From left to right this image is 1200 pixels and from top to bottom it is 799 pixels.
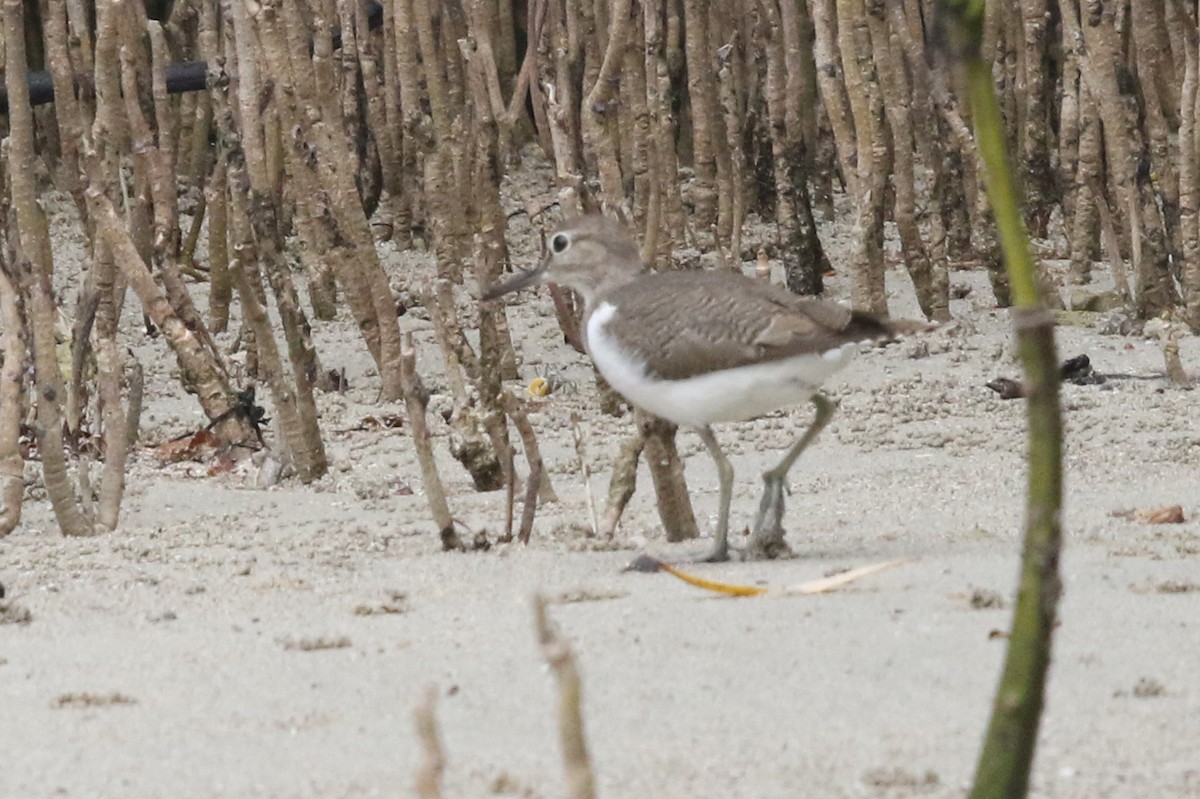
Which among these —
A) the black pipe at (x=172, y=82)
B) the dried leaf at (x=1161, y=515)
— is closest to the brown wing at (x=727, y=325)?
the dried leaf at (x=1161, y=515)

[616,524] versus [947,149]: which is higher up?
[947,149]

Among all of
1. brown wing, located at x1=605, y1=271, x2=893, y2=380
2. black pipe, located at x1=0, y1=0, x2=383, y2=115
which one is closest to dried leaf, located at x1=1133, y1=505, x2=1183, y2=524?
brown wing, located at x1=605, y1=271, x2=893, y2=380

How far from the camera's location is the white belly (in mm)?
3672

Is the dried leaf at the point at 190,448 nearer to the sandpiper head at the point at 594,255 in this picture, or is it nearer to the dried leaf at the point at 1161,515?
the sandpiper head at the point at 594,255

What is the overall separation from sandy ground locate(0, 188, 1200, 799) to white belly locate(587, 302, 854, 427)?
0.33 metres

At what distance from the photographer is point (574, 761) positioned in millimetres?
1219

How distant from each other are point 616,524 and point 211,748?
5.92 ft

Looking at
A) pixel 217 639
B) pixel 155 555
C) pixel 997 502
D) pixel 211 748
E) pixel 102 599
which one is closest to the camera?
pixel 211 748

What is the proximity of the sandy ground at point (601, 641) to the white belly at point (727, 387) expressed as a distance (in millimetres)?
333

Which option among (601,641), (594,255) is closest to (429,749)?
(601,641)

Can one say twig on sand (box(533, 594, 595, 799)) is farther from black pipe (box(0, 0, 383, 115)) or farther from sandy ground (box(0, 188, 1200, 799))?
black pipe (box(0, 0, 383, 115))

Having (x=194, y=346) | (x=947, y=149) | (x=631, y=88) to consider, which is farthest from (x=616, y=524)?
(x=947, y=149)

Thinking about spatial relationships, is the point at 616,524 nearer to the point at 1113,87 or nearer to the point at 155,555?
the point at 155,555

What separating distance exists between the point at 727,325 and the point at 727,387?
0.13m
